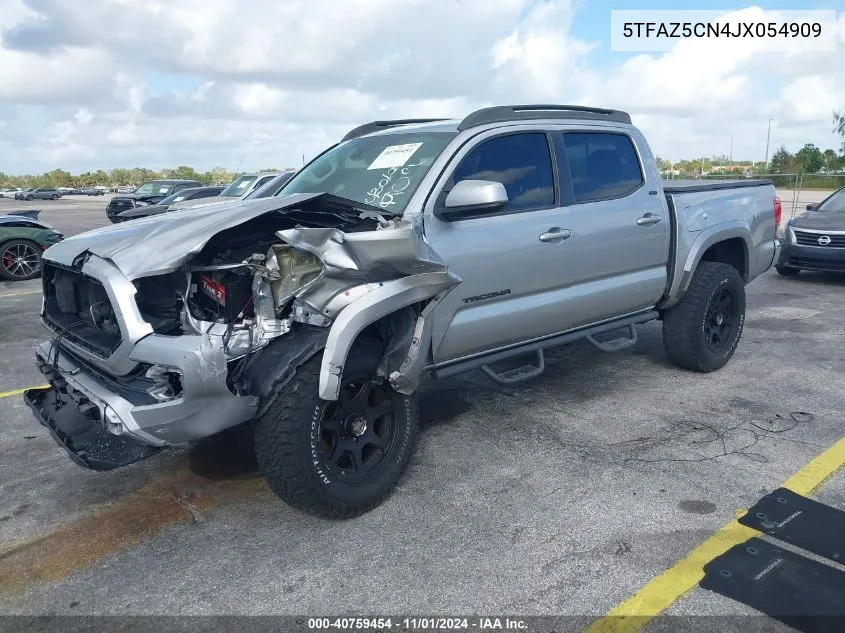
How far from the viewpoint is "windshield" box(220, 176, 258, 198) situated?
14719 millimetres

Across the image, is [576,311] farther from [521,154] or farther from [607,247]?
[521,154]

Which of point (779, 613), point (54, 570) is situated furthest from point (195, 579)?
point (779, 613)

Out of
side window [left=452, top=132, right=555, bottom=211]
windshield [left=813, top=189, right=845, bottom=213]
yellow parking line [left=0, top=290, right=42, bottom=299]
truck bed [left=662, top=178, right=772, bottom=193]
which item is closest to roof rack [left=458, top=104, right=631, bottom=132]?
side window [left=452, top=132, right=555, bottom=211]

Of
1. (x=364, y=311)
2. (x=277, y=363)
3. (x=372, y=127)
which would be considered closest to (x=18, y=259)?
(x=372, y=127)

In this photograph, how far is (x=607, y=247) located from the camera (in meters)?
4.74

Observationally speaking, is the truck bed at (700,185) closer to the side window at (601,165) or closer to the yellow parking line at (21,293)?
the side window at (601,165)

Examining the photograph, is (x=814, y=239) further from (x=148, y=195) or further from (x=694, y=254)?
(x=148, y=195)

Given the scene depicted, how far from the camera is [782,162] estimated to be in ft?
139

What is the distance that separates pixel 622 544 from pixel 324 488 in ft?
4.51

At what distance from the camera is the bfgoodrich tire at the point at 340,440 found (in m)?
3.18

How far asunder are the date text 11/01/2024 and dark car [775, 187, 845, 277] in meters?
9.43

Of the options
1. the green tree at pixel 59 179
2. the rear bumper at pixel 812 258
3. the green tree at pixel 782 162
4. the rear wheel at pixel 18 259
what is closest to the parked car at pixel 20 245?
the rear wheel at pixel 18 259

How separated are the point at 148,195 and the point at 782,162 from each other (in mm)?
36740

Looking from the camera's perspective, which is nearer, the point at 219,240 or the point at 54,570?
the point at 54,570
